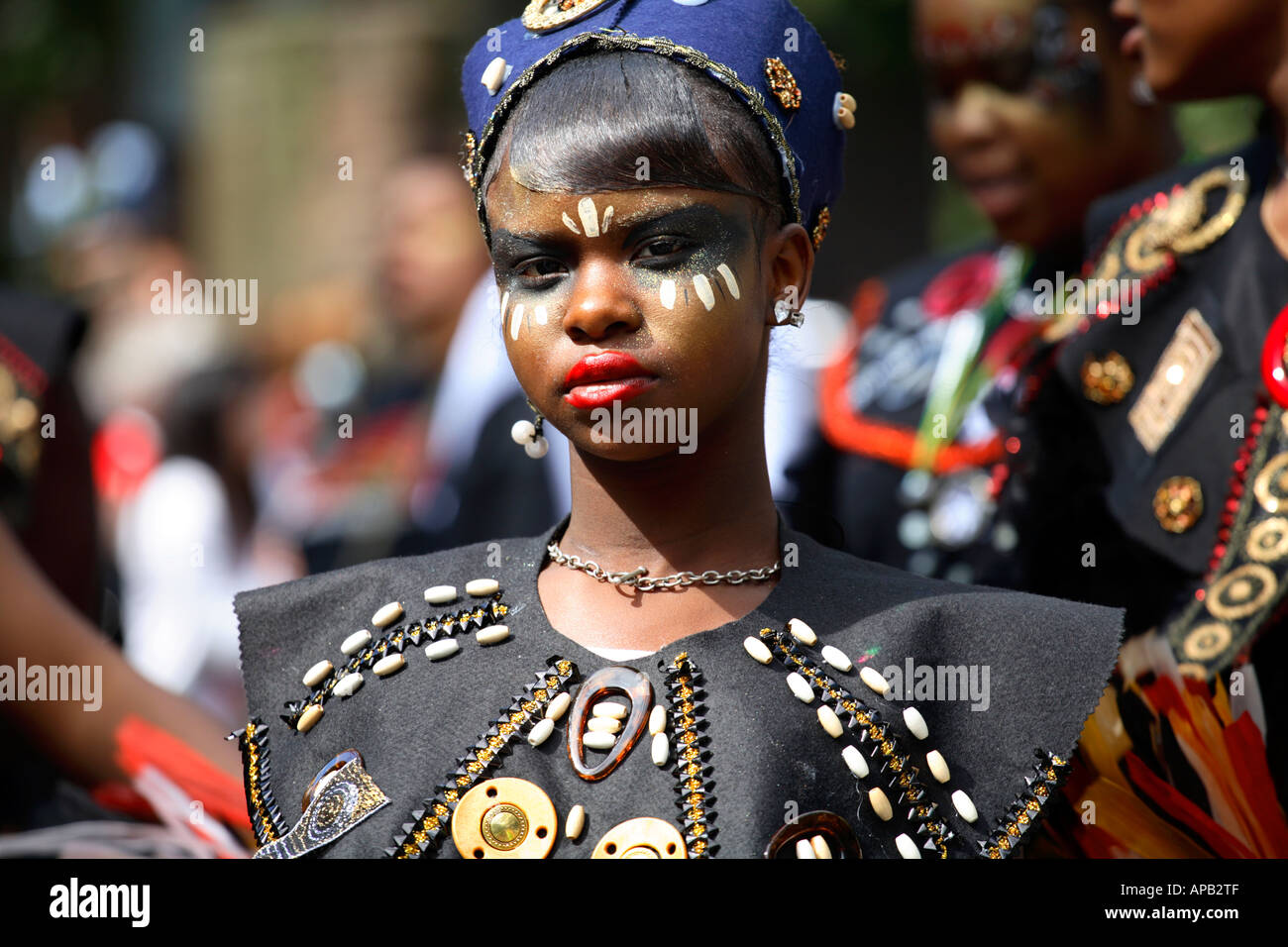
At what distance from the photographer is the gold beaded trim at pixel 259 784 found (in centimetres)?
228

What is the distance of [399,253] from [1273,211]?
12.2 ft

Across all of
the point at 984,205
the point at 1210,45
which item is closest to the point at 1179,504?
the point at 1210,45

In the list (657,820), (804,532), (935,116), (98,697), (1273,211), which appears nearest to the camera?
(657,820)

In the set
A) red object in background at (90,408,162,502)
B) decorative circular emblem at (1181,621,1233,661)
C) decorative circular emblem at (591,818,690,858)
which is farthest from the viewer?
red object in background at (90,408,162,502)

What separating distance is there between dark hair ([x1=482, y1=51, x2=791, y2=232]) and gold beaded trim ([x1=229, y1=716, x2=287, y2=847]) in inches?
34.4

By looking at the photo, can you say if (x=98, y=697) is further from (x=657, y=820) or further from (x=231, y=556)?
(x=231, y=556)

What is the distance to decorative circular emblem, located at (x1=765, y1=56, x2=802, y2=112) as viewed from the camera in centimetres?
227

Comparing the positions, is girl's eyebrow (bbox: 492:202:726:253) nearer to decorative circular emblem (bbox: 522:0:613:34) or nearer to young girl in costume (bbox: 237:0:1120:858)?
young girl in costume (bbox: 237:0:1120:858)

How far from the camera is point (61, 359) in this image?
3766 mm

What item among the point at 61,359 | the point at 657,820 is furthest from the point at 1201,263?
the point at 61,359

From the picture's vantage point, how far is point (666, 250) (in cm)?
218

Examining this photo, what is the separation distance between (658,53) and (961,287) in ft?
8.61

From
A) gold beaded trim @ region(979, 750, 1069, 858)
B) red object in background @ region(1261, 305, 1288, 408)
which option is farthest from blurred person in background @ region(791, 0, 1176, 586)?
gold beaded trim @ region(979, 750, 1069, 858)

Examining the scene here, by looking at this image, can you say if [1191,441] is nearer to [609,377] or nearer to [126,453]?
[609,377]
